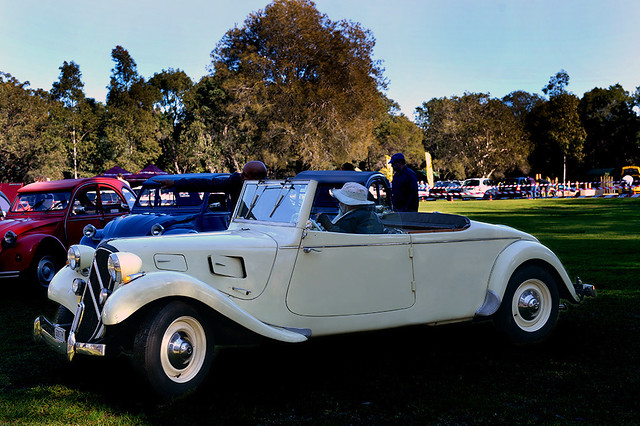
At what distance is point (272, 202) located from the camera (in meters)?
5.15

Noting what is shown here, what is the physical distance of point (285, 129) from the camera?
3775 cm

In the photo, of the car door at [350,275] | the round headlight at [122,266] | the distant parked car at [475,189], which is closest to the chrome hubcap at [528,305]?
the car door at [350,275]

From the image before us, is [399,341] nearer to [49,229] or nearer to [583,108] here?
[49,229]

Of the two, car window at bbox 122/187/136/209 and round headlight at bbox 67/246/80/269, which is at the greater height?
car window at bbox 122/187/136/209

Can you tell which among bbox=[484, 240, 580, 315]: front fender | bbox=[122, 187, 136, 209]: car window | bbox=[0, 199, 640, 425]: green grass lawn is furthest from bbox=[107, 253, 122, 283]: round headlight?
bbox=[122, 187, 136, 209]: car window

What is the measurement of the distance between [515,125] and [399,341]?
6179 cm

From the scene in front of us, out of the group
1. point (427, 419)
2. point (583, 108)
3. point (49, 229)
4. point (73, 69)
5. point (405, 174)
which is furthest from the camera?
point (583, 108)

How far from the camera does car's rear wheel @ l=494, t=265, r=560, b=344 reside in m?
5.36

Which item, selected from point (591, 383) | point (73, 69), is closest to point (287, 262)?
point (591, 383)

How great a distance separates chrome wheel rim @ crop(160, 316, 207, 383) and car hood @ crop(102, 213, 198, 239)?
444cm

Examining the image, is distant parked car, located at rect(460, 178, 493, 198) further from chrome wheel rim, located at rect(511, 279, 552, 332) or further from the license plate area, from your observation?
the license plate area

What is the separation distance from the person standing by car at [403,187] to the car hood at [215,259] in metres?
4.67

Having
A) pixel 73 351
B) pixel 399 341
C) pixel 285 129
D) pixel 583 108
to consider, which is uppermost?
pixel 583 108

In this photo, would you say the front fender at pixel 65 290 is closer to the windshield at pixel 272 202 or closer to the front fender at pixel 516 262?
the windshield at pixel 272 202
